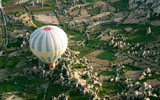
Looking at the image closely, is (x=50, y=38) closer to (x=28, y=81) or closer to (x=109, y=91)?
(x=28, y=81)

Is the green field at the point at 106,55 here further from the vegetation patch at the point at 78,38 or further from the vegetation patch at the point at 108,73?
the vegetation patch at the point at 78,38

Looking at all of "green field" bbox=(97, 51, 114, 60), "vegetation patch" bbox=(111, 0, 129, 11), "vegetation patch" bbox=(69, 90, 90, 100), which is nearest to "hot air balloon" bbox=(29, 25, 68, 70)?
"vegetation patch" bbox=(69, 90, 90, 100)

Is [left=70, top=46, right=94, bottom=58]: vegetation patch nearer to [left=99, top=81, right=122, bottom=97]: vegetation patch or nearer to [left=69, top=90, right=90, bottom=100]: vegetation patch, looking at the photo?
[left=99, top=81, right=122, bottom=97]: vegetation patch

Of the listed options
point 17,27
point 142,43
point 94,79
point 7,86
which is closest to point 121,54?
point 142,43

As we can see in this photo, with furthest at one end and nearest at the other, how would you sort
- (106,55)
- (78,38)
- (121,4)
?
1. (121,4)
2. (78,38)
3. (106,55)

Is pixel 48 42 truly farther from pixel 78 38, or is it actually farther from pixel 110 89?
A: pixel 78 38

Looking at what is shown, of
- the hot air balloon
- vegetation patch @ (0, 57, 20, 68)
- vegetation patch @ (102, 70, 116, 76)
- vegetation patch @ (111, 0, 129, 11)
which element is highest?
vegetation patch @ (111, 0, 129, 11)

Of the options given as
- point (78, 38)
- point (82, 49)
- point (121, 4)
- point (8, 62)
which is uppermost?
point (121, 4)

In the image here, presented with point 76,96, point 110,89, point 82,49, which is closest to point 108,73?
point 110,89

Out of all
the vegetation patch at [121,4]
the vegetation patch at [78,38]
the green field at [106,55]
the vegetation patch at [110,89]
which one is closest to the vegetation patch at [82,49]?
the green field at [106,55]
